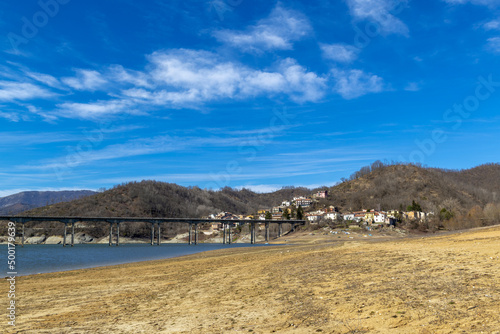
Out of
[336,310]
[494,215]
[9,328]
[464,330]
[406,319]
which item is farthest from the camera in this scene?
[494,215]

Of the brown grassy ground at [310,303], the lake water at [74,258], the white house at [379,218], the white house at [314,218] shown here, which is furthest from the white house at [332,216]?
the brown grassy ground at [310,303]

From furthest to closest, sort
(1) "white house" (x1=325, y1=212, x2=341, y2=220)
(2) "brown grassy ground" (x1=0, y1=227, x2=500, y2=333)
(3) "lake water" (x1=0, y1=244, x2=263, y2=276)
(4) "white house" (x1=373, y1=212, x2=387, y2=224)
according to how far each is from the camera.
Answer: (1) "white house" (x1=325, y1=212, x2=341, y2=220)
(4) "white house" (x1=373, y1=212, x2=387, y2=224)
(3) "lake water" (x1=0, y1=244, x2=263, y2=276)
(2) "brown grassy ground" (x1=0, y1=227, x2=500, y2=333)

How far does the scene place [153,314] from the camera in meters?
12.1

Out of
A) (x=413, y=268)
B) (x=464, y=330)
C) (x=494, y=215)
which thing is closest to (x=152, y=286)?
(x=413, y=268)

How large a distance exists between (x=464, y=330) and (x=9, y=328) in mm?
12946

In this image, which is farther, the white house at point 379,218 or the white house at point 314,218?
the white house at point 314,218

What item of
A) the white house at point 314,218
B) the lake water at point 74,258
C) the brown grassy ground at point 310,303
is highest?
the brown grassy ground at point 310,303

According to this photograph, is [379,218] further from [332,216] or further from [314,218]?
[314,218]

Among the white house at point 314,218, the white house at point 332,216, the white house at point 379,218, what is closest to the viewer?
the white house at point 379,218

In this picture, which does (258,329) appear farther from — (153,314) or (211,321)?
(153,314)

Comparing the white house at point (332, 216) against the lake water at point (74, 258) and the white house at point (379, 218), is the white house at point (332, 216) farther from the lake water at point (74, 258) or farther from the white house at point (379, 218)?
the lake water at point (74, 258)

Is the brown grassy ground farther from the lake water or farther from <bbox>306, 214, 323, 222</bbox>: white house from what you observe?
<bbox>306, 214, 323, 222</bbox>: white house

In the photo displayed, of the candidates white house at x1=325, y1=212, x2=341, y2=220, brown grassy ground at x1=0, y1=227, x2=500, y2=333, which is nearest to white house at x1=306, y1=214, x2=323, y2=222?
white house at x1=325, y1=212, x2=341, y2=220

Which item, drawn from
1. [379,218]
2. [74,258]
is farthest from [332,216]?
[74,258]
